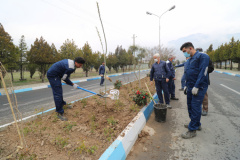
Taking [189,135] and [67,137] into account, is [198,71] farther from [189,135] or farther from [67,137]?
[67,137]

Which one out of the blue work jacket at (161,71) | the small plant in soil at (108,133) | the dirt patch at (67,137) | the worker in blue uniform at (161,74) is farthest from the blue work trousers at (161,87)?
the small plant in soil at (108,133)

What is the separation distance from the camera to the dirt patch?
193cm

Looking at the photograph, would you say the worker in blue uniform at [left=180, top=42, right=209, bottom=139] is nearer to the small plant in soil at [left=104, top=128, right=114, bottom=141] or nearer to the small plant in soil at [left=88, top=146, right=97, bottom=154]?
the small plant in soil at [left=104, top=128, right=114, bottom=141]

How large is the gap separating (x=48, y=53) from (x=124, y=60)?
18603mm

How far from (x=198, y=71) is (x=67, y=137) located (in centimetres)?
296

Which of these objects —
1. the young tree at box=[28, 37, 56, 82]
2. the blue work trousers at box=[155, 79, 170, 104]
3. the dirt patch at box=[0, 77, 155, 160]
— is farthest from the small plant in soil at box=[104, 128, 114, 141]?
the young tree at box=[28, 37, 56, 82]

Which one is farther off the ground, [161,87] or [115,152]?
[161,87]

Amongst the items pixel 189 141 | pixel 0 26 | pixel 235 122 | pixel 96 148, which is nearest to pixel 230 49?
pixel 235 122

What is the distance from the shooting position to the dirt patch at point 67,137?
76.1 inches

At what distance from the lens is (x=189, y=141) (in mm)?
2508

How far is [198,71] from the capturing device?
264 centimetres

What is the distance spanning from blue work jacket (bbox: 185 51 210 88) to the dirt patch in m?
1.57

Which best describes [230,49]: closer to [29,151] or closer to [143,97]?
[143,97]

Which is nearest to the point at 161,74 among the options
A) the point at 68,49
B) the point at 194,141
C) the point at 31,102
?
the point at 194,141
